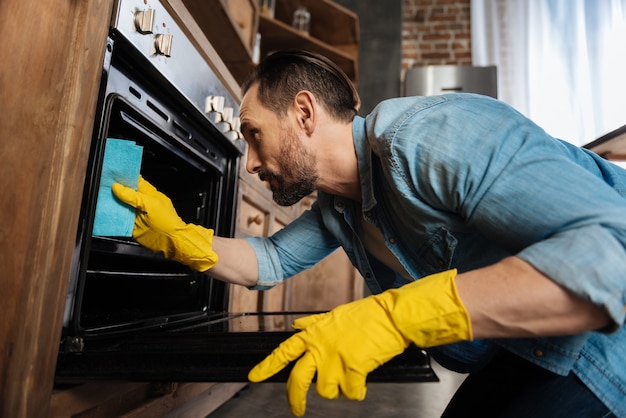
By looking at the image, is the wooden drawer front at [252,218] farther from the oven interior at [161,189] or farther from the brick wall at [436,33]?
the brick wall at [436,33]

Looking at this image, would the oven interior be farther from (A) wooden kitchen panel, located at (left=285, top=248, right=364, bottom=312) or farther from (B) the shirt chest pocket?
(A) wooden kitchen panel, located at (left=285, top=248, right=364, bottom=312)

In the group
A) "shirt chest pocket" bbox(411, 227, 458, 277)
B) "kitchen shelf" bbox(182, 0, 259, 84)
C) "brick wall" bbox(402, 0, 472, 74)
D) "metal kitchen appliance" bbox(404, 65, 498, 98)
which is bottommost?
"shirt chest pocket" bbox(411, 227, 458, 277)

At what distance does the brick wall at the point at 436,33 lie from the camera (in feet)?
11.6

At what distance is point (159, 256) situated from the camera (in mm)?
1148

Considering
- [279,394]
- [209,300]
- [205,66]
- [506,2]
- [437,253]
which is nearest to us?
[437,253]

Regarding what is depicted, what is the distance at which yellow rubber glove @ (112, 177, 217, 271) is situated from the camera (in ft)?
3.06

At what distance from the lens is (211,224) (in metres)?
1.33

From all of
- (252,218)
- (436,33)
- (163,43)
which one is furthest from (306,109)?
(436,33)

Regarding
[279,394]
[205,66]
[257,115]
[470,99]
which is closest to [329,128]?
[257,115]

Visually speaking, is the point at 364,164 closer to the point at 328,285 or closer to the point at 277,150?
the point at 277,150

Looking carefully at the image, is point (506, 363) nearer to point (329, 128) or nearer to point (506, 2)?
point (329, 128)

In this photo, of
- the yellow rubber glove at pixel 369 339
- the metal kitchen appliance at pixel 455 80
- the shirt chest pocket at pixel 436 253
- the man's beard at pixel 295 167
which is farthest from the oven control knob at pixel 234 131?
the metal kitchen appliance at pixel 455 80

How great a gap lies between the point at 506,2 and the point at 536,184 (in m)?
3.51

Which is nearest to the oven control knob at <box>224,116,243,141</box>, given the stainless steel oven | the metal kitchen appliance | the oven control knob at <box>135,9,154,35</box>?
Result: the stainless steel oven
